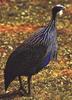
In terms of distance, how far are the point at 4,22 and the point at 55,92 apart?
6.01m

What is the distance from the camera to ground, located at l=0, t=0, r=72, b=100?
12.6 metres

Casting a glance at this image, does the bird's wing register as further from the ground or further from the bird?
the ground

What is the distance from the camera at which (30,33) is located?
55.0 feet

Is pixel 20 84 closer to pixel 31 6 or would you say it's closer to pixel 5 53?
pixel 5 53

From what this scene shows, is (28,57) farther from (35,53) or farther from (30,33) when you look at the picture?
(30,33)

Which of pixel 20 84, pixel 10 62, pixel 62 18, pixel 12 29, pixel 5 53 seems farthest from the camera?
pixel 62 18

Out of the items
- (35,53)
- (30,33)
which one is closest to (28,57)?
(35,53)

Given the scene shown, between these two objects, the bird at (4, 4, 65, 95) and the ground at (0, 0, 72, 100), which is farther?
the ground at (0, 0, 72, 100)

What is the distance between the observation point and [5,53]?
587 inches

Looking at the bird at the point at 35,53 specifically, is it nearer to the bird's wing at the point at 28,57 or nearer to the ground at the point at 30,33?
the bird's wing at the point at 28,57

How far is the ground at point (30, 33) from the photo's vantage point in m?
12.6

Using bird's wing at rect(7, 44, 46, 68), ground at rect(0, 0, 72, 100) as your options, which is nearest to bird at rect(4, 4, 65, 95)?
bird's wing at rect(7, 44, 46, 68)

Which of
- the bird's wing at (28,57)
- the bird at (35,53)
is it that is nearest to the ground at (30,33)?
the bird at (35,53)

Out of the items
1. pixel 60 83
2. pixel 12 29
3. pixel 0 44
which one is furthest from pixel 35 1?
pixel 60 83
